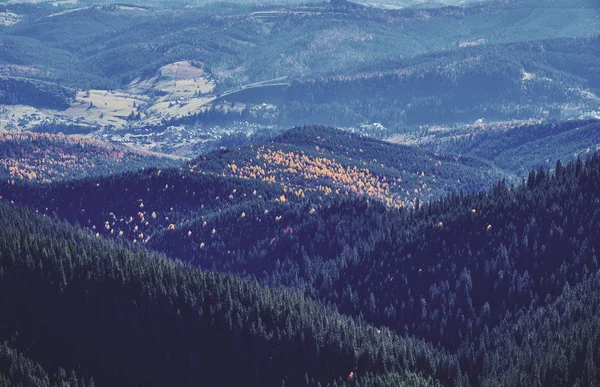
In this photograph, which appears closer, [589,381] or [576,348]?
[589,381]

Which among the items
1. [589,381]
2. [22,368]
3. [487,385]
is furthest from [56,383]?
[589,381]

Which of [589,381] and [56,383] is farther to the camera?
[56,383]

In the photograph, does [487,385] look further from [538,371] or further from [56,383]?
[56,383]

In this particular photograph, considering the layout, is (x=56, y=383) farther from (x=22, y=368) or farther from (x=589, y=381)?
(x=589, y=381)

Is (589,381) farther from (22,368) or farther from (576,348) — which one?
(22,368)

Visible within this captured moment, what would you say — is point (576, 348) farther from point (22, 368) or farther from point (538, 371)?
point (22, 368)

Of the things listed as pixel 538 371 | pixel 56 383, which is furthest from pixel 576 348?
pixel 56 383
